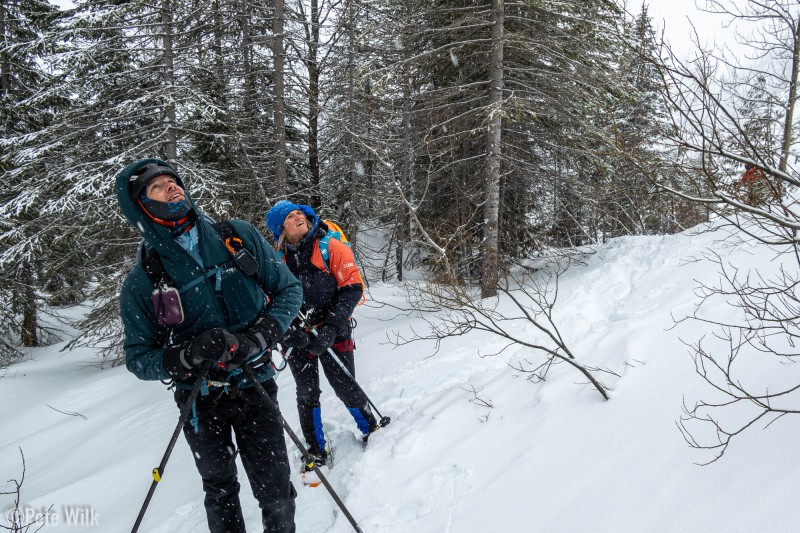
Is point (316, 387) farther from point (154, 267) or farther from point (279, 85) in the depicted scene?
point (279, 85)

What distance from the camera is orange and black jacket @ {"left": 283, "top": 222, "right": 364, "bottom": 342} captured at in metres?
3.70

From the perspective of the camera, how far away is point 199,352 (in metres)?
2.27

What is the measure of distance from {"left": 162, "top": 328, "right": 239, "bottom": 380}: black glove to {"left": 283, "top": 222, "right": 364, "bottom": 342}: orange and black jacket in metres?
1.36

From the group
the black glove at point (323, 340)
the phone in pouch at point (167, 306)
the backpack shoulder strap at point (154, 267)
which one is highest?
the backpack shoulder strap at point (154, 267)

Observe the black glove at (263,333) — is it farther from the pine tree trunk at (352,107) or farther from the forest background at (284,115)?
the pine tree trunk at (352,107)

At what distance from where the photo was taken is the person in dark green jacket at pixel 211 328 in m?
2.37

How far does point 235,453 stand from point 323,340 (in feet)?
3.54

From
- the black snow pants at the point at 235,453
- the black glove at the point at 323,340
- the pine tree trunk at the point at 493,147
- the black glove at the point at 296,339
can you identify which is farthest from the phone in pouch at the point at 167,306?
the pine tree trunk at the point at 493,147

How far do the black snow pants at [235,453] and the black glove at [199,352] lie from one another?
1.12 feet

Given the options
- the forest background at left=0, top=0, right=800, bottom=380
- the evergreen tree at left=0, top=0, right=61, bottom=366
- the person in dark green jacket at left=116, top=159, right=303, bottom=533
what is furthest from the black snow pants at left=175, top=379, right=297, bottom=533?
the evergreen tree at left=0, top=0, right=61, bottom=366

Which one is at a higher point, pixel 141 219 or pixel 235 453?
pixel 141 219

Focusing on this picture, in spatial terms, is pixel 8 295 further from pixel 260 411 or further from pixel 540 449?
pixel 540 449

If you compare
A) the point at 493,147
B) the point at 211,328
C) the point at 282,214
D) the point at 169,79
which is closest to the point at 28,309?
the point at 169,79

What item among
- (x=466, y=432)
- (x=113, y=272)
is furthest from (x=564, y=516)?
(x=113, y=272)
